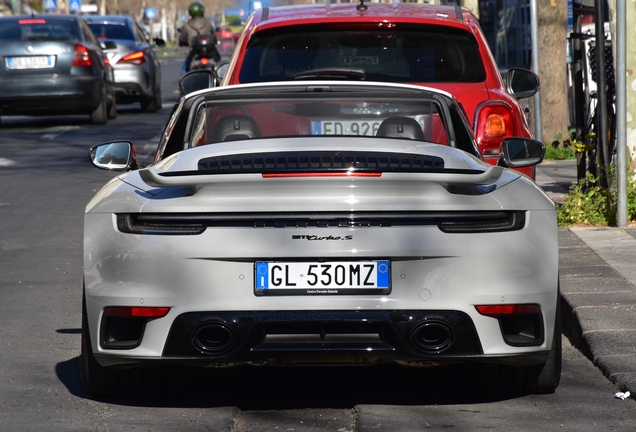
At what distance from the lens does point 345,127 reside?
5.69 metres

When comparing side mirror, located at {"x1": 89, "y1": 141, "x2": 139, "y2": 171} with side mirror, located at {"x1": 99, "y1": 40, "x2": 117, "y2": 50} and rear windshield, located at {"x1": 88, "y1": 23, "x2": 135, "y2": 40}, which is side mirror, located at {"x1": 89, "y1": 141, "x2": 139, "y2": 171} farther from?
rear windshield, located at {"x1": 88, "y1": 23, "x2": 135, "y2": 40}

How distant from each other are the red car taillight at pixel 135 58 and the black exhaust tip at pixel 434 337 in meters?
18.7

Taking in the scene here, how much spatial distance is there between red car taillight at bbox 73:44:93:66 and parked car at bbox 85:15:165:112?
10.3 feet

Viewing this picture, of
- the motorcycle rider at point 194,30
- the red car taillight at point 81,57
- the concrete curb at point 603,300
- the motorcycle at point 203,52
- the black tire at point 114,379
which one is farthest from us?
the motorcycle rider at point 194,30

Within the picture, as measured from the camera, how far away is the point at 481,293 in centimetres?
435

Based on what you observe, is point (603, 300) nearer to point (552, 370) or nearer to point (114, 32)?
point (552, 370)

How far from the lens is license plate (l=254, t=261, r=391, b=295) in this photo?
430 centimetres

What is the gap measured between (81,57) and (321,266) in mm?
15479

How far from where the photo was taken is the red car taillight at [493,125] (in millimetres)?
7027

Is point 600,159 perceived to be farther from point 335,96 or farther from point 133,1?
point 133,1

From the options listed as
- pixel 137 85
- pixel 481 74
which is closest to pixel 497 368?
pixel 481 74

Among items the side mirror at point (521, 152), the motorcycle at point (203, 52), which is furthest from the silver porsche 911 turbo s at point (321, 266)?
the motorcycle at point (203, 52)

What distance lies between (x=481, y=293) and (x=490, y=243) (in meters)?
0.17

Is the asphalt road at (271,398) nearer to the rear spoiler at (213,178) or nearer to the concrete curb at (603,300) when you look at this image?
the concrete curb at (603,300)
